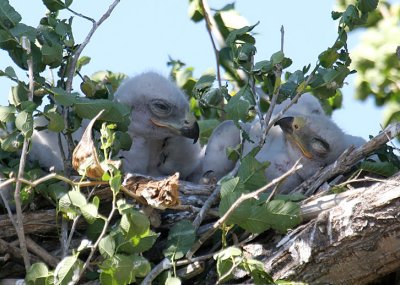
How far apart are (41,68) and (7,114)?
1.39 feet

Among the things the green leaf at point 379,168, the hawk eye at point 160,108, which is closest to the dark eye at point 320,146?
the green leaf at point 379,168

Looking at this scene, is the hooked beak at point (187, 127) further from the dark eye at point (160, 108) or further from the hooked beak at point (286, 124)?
the hooked beak at point (286, 124)

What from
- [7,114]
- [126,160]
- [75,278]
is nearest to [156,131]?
[126,160]

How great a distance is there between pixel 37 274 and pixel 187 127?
197 centimetres

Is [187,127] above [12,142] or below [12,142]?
below

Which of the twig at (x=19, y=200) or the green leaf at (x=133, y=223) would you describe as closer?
the green leaf at (x=133, y=223)

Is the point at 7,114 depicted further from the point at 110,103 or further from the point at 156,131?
the point at 156,131

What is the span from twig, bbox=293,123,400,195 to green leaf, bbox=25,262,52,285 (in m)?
1.55

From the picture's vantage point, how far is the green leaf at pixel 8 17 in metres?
5.52

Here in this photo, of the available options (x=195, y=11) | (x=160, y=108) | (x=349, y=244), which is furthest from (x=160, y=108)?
(x=349, y=244)

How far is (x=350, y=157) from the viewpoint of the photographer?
5.66 metres

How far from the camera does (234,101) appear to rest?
5570 millimetres

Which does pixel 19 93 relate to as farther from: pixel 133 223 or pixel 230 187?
pixel 230 187

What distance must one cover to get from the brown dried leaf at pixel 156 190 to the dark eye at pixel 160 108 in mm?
1454
